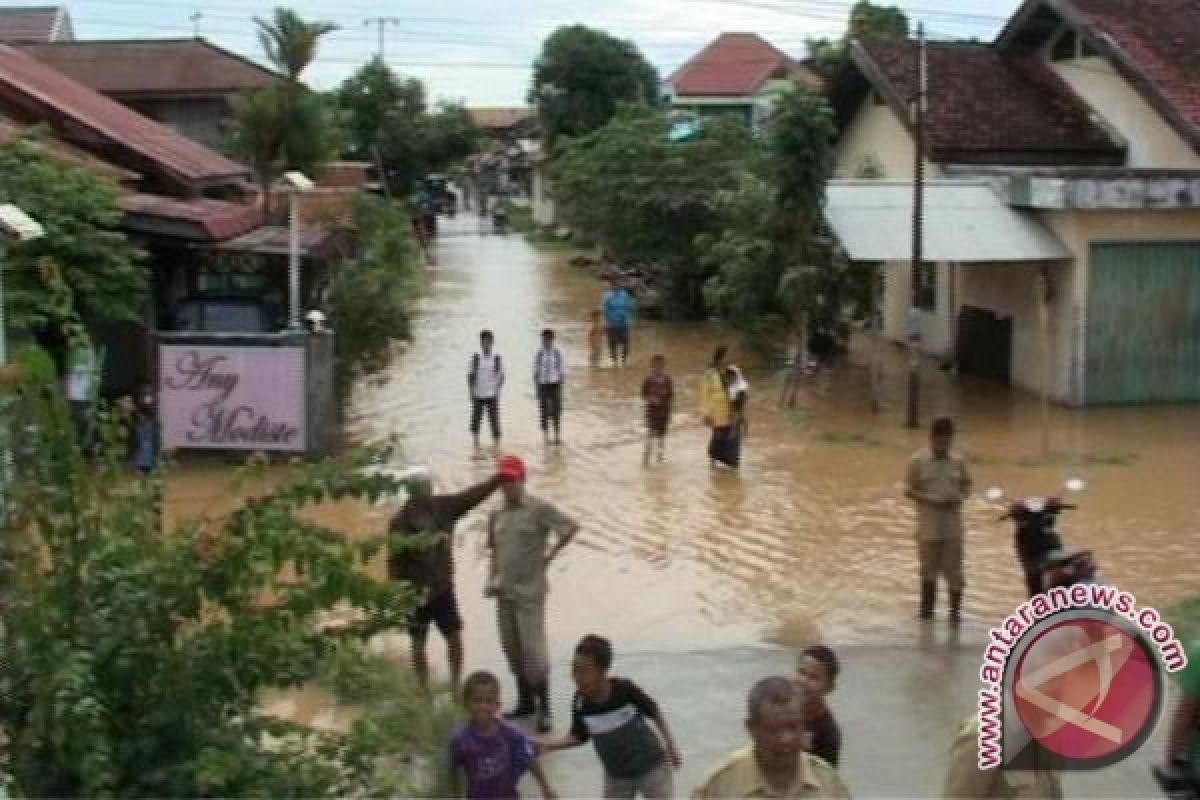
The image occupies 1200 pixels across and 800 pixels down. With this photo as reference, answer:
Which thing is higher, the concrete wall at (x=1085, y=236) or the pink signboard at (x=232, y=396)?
the concrete wall at (x=1085, y=236)

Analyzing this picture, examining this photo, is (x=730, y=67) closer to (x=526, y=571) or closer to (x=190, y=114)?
(x=190, y=114)

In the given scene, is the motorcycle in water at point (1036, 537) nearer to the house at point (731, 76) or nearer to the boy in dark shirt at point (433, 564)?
the boy in dark shirt at point (433, 564)

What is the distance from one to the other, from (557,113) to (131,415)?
197 ft

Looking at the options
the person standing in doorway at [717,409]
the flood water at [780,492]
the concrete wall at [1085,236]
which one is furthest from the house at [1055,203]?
the person standing in doorway at [717,409]

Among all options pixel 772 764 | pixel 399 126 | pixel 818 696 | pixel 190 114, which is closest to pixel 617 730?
pixel 818 696

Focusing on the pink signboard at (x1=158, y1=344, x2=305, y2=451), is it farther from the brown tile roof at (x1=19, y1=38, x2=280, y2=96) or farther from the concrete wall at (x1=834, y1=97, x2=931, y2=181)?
the brown tile roof at (x1=19, y1=38, x2=280, y2=96)

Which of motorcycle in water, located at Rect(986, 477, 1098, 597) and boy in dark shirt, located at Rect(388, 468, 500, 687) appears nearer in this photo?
boy in dark shirt, located at Rect(388, 468, 500, 687)

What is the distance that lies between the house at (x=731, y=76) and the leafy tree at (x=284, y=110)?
40507mm

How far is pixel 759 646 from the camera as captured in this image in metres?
11.3

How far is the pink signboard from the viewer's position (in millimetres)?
17031

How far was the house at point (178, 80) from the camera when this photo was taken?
140ft

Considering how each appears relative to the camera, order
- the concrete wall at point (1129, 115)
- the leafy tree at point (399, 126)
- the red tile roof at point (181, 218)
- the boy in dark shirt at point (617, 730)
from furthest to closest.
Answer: the leafy tree at point (399, 126), the concrete wall at point (1129, 115), the red tile roof at point (181, 218), the boy in dark shirt at point (617, 730)

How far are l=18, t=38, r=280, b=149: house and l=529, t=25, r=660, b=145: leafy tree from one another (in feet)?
70.4

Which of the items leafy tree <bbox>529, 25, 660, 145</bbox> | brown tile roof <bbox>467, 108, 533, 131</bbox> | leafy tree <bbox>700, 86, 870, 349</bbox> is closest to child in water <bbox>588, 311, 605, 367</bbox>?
leafy tree <bbox>700, 86, 870, 349</bbox>
